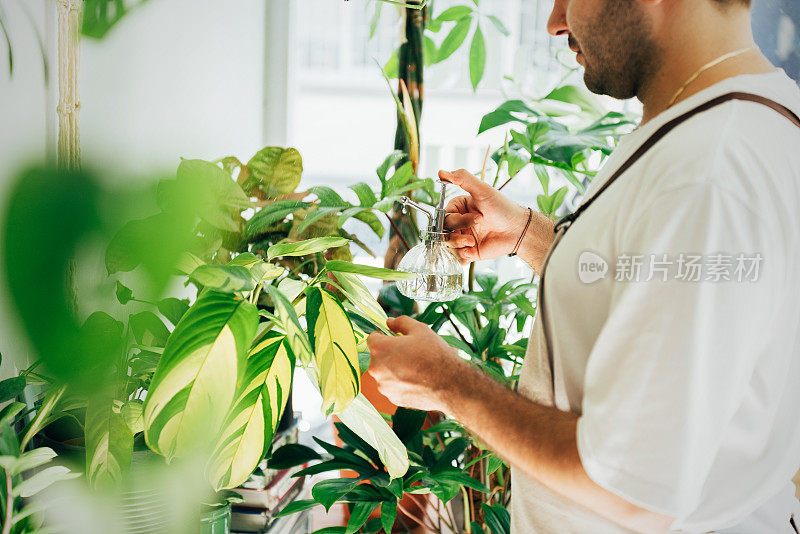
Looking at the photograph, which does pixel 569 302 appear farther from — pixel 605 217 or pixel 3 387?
pixel 3 387

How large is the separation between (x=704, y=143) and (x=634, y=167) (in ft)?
0.28

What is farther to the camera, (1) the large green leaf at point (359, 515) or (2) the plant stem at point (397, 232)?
(2) the plant stem at point (397, 232)

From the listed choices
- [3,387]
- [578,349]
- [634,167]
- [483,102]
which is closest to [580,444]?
[578,349]

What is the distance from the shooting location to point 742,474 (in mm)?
574

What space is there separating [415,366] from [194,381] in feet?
0.84

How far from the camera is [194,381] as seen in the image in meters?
0.60

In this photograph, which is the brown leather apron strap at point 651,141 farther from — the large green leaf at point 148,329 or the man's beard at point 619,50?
the large green leaf at point 148,329

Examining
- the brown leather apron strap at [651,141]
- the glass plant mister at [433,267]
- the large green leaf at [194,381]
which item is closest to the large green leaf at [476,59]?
the glass plant mister at [433,267]

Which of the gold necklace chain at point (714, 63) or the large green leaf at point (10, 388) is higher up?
the gold necklace chain at point (714, 63)

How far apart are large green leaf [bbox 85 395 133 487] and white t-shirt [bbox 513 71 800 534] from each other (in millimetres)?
523

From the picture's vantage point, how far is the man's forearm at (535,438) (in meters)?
0.55

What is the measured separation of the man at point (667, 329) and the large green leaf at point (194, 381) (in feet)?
0.66

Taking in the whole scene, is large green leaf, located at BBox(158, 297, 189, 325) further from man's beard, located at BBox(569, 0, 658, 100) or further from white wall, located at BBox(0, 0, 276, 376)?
man's beard, located at BBox(569, 0, 658, 100)

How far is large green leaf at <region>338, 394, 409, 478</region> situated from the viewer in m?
0.82
